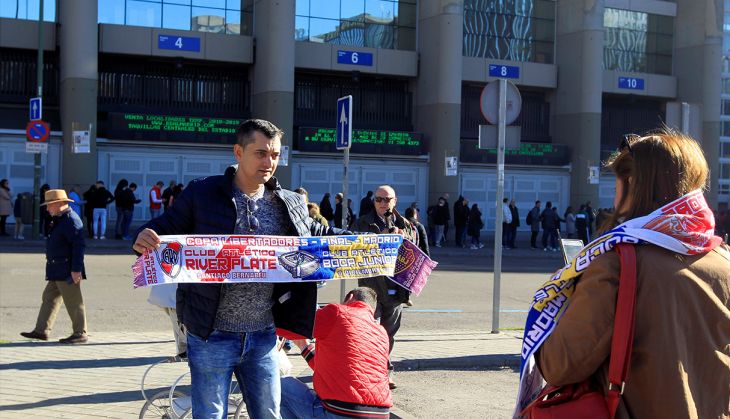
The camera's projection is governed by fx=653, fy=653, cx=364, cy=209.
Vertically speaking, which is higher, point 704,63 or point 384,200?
point 704,63

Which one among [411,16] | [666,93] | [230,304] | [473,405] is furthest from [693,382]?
[666,93]

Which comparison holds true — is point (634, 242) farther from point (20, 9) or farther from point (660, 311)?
point (20, 9)

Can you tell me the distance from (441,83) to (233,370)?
80.8 ft

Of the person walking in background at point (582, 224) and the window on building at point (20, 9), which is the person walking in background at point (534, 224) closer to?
the person walking in background at point (582, 224)

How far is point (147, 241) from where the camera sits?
302 centimetres

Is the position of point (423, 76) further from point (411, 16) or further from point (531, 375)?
point (531, 375)

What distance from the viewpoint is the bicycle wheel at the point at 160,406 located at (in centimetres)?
434

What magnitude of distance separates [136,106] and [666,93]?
24339 mm

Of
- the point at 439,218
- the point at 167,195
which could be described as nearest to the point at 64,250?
the point at 167,195


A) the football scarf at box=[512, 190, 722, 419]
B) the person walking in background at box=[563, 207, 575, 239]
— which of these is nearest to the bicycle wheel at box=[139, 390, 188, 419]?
the football scarf at box=[512, 190, 722, 419]

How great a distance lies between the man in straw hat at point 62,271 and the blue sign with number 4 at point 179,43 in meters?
18.0

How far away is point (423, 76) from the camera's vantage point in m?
27.7

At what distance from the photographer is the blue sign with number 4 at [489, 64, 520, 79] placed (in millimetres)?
28859

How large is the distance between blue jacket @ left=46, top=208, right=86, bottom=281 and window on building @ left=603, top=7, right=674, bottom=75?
28355 millimetres
